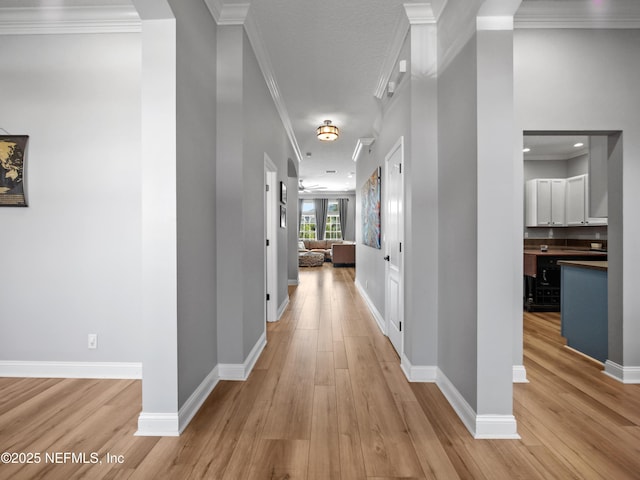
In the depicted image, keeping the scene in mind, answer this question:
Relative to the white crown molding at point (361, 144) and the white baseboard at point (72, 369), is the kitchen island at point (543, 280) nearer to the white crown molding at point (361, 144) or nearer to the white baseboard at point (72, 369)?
the white crown molding at point (361, 144)

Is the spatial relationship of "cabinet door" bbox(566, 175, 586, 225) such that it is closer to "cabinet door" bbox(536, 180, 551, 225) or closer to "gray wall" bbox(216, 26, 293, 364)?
"cabinet door" bbox(536, 180, 551, 225)

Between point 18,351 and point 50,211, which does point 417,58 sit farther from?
point 18,351

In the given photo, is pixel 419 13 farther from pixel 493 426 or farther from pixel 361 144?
pixel 361 144

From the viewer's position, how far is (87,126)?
2.52 metres

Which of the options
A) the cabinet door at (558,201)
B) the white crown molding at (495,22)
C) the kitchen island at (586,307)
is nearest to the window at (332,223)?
the cabinet door at (558,201)

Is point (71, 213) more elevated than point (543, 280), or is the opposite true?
point (71, 213)

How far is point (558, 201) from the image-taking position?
5.85m

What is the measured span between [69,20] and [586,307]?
207 inches

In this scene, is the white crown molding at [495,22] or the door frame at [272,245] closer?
the white crown molding at [495,22]

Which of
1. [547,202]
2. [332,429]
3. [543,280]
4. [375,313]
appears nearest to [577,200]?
[547,202]

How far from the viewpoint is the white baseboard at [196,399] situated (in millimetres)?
1849

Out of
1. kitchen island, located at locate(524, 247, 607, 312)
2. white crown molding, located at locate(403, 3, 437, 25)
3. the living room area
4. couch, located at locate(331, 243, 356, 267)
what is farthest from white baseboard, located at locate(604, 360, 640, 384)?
the living room area

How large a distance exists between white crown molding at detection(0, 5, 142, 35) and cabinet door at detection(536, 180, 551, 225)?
6.75 metres

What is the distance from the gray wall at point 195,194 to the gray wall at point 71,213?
69 cm
